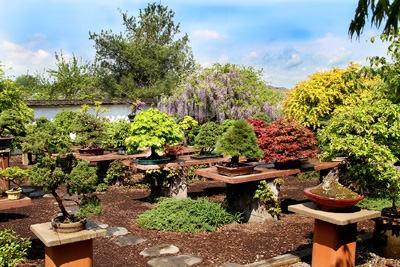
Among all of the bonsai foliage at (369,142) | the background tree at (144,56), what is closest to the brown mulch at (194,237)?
the bonsai foliage at (369,142)

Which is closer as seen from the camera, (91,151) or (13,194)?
(13,194)

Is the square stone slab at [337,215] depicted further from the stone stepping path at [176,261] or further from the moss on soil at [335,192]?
the stone stepping path at [176,261]

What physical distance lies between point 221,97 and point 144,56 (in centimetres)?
1387

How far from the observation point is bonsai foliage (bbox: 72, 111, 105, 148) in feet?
24.8

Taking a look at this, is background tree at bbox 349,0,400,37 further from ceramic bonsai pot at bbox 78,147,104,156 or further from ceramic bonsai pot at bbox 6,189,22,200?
ceramic bonsai pot at bbox 78,147,104,156

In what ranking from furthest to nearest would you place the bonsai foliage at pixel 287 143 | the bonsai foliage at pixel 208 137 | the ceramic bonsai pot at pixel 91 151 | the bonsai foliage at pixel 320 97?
the bonsai foliage at pixel 320 97 → the ceramic bonsai pot at pixel 91 151 → the bonsai foliage at pixel 208 137 → the bonsai foliage at pixel 287 143

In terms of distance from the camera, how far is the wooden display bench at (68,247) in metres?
2.85

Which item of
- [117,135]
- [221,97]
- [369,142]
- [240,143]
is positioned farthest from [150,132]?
[221,97]

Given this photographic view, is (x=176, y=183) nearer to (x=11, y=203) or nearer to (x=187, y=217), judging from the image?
(x=187, y=217)

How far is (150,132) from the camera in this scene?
21.3 feet

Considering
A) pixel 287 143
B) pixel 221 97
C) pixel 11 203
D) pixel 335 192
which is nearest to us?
pixel 335 192

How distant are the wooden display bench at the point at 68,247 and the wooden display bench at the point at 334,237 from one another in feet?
7.24

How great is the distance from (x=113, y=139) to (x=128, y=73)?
17.1 m

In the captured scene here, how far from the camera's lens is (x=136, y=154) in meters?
8.50
